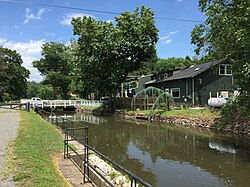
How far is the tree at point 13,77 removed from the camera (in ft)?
172

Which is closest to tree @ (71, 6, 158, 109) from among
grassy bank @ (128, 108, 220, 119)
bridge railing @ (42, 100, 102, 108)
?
bridge railing @ (42, 100, 102, 108)

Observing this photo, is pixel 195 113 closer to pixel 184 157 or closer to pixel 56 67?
pixel 184 157

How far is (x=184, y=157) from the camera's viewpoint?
10.8 m

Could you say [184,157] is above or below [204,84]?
below

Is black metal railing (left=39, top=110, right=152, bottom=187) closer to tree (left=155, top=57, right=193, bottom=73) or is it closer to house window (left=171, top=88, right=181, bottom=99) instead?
house window (left=171, top=88, right=181, bottom=99)

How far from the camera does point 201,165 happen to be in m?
9.52

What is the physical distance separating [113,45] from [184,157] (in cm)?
2225

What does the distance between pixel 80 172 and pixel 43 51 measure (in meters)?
→ 58.4

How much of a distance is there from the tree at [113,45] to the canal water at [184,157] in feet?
55.6

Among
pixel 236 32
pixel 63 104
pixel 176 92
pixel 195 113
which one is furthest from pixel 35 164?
pixel 63 104

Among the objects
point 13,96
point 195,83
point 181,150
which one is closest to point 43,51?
point 13,96

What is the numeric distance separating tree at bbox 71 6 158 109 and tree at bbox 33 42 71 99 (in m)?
23.8

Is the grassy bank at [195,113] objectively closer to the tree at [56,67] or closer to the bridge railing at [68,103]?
the bridge railing at [68,103]

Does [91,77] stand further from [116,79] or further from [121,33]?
[121,33]
